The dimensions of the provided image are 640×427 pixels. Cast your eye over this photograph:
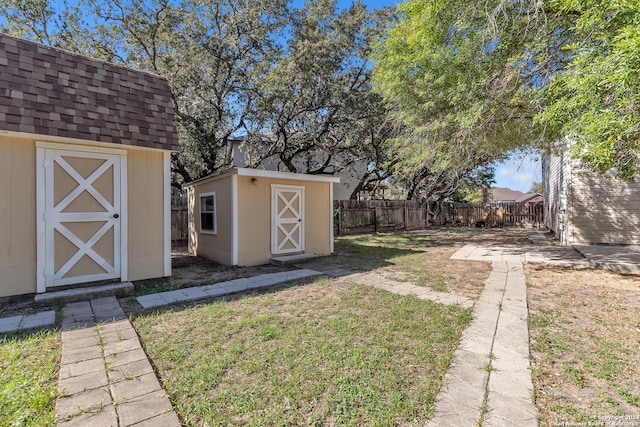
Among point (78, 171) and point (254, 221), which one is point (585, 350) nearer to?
point (254, 221)

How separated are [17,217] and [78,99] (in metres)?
1.82

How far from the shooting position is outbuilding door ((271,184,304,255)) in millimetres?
6867

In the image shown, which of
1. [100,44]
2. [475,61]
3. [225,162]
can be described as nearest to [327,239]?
[475,61]

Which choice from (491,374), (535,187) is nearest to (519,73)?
(491,374)

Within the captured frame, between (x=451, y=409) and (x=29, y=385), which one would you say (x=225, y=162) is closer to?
(x=29, y=385)

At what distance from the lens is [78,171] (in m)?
4.34

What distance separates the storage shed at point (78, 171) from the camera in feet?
12.9

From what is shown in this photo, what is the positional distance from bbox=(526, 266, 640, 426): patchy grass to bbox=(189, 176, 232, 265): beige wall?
5390 millimetres

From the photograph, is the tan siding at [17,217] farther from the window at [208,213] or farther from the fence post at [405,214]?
the fence post at [405,214]

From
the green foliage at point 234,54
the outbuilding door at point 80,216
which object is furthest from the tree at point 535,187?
the outbuilding door at point 80,216

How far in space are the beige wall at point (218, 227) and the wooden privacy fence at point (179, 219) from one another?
1.34 meters

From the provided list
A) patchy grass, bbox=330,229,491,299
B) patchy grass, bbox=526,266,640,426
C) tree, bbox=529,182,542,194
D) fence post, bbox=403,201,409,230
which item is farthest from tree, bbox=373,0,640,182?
tree, bbox=529,182,542,194

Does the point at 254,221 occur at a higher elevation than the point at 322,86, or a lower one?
lower

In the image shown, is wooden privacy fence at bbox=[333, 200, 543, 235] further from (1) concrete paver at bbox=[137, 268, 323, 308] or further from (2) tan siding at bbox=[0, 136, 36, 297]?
(2) tan siding at bbox=[0, 136, 36, 297]
